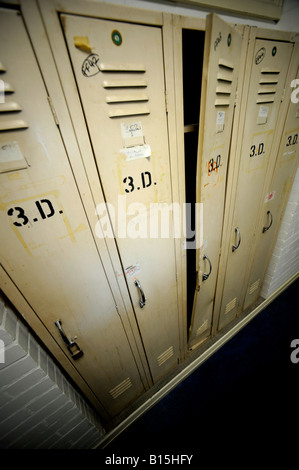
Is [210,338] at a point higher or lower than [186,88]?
lower

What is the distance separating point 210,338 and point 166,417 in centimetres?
92

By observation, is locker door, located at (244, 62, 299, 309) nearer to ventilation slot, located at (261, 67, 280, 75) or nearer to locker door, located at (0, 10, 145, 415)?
ventilation slot, located at (261, 67, 280, 75)

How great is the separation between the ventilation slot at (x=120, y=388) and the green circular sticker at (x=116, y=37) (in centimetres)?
230

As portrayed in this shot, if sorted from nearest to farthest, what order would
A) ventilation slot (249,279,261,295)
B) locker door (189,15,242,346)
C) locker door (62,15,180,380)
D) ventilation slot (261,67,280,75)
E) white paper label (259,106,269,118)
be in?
locker door (62,15,180,380)
locker door (189,15,242,346)
ventilation slot (261,67,280,75)
white paper label (259,106,269,118)
ventilation slot (249,279,261,295)

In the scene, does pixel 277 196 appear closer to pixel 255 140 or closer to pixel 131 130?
pixel 255 140

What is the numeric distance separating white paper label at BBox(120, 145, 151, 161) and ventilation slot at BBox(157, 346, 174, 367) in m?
1.83

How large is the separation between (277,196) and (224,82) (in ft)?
4.27

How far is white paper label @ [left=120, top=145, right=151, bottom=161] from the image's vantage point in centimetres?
94

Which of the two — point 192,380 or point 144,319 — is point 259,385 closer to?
point 192,380

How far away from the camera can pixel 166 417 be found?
179cm

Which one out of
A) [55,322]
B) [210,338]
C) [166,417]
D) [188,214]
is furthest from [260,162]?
[166,417]

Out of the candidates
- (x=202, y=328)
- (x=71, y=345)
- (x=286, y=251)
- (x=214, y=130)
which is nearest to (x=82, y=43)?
(x=214, y=130)

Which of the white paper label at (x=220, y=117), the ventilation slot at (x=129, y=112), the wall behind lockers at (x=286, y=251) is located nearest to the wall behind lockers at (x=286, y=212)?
the wall behind lockers at (x=286, y=251)

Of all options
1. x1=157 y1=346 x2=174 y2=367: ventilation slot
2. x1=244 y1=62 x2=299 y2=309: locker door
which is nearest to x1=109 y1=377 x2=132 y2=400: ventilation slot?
x1=157 y1=346 x2=174 y2=367: ventilation slot
